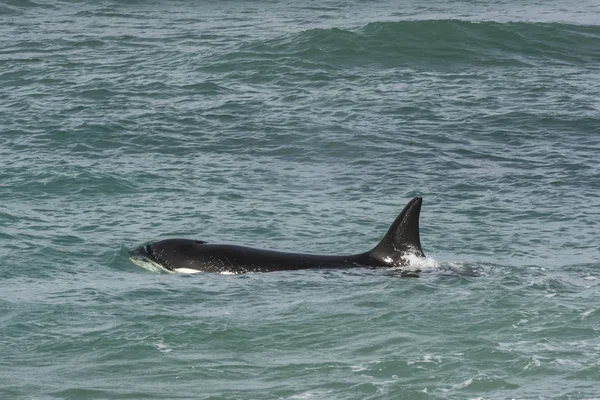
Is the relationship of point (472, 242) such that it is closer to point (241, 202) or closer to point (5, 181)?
point (241, 202)

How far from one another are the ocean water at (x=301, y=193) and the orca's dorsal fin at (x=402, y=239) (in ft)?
1.34

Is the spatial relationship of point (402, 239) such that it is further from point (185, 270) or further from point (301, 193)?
point (301, 193)

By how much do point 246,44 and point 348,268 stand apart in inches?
885

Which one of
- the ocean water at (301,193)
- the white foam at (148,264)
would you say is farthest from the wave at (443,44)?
the white foam at (148,264)

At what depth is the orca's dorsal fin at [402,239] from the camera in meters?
19.7

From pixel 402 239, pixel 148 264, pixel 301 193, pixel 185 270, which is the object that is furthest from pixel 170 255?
pixel 301 193

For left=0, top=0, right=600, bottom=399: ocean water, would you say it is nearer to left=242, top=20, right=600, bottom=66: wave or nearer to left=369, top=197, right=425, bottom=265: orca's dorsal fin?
left=242, top=20, right=600, bottom=66: wave

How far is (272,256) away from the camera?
805 inches

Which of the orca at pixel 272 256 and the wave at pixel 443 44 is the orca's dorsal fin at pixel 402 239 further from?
the wave at pixel 443 44

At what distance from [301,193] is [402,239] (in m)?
6.32

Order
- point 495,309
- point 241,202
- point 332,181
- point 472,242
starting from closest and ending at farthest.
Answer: point 495,309
point 472,242
point 241,202
point 332,181

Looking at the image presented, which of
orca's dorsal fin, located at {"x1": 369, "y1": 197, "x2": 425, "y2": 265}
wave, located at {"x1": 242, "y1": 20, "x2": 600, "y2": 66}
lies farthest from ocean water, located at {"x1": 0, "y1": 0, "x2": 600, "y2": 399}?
orca's dorsal fin, located at {"x1": 369, "y1": 197, "x2": 425, "y2": 265}

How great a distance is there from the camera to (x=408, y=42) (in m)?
41.5

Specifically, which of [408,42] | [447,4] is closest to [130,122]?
[408,42]
